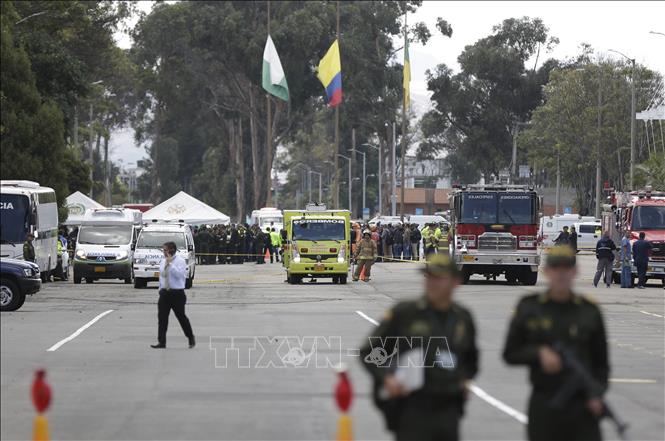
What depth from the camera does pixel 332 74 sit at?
3381 inches

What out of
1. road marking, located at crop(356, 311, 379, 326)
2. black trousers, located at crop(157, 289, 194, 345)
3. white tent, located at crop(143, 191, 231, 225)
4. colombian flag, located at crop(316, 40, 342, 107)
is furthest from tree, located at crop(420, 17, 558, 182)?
black trousers, located at crop(157, 289, 194, 345)

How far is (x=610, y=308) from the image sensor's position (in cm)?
3431

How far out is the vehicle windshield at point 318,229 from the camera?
155ft

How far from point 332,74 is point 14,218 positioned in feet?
154

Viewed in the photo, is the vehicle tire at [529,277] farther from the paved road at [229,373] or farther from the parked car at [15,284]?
the parked car at [15,284]

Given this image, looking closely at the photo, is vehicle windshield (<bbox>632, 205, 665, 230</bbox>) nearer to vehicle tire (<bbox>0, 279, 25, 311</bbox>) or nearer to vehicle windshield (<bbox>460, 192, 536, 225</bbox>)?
vehicle windshield (<bbox>460, 192, 536, 225</bbox>)

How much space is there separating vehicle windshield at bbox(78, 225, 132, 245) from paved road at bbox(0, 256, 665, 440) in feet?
32.5

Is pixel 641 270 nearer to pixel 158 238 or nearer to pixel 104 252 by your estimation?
pixel 158 238

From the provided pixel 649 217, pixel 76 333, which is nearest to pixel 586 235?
pixel 649 217

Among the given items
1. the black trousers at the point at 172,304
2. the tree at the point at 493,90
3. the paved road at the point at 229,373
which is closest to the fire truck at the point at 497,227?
the paved road at the point at 229,373

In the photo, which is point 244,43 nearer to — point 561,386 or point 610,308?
point 610,308

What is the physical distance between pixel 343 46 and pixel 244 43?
241 inches

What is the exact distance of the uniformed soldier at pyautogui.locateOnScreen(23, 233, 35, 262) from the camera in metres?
39.8

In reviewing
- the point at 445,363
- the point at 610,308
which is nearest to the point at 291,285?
the point at 610,308
